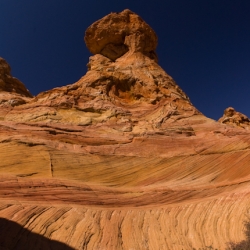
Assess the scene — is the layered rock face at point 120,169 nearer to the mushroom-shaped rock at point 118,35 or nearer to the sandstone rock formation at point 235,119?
the mushroom-shaped rock at point 118,35

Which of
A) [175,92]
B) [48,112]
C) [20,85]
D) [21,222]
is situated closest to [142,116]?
[175,92]

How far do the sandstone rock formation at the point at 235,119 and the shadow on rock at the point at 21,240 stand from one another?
3860 cm

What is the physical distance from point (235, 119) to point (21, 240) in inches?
1715

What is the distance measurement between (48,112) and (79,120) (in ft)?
7.20

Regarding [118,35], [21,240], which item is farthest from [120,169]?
[118,35]

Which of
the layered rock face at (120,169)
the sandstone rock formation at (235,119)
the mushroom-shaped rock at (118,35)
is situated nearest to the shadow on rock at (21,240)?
the layered rock face at (120,169)

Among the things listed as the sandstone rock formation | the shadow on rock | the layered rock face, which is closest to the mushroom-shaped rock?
the layered rock face

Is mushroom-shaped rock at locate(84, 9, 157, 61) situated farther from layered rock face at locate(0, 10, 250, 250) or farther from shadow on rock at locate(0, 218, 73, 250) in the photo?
shadow on rock at locate(0, 218, 73, 250)

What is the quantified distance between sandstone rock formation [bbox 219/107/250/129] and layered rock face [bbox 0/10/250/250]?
24.8 metres

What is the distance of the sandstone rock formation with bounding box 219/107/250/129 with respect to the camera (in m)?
42.5

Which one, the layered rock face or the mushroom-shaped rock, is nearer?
the layered rock face

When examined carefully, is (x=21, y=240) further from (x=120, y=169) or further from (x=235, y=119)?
(x=235, y=119)

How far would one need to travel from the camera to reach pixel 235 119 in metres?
44.0

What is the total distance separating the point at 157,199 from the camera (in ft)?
40.3
